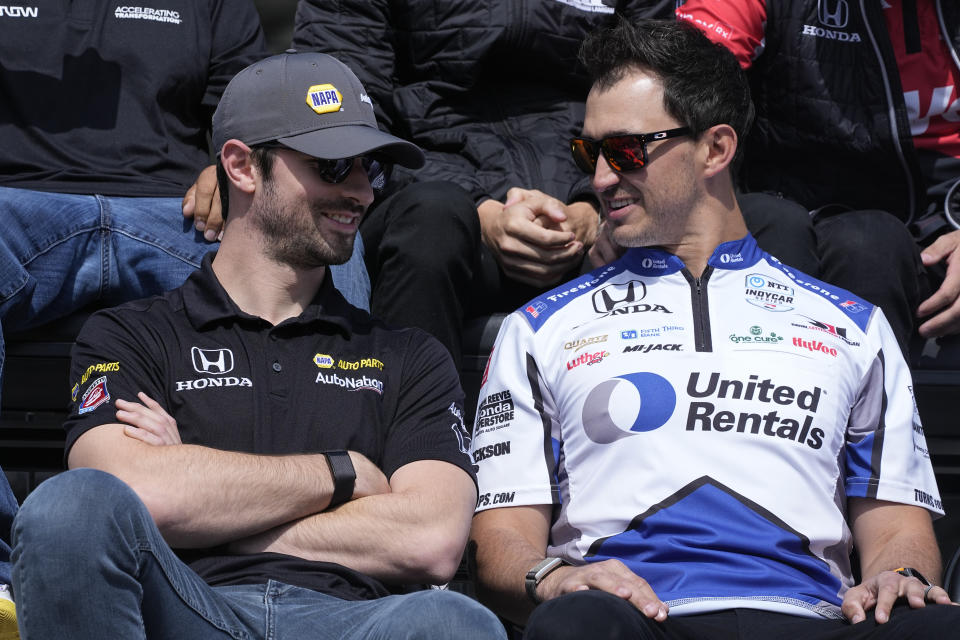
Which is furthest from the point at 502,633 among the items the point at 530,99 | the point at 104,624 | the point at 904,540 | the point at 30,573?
the point at 530,99

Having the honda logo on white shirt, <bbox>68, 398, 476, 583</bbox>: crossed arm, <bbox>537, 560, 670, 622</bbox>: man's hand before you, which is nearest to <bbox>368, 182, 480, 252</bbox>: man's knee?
the honda logo on white shirt

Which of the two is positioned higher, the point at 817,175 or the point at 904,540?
the point at 817,175

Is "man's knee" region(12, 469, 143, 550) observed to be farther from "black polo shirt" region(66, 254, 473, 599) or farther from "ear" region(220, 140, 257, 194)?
"ear" region(220, 140, 257, 194)

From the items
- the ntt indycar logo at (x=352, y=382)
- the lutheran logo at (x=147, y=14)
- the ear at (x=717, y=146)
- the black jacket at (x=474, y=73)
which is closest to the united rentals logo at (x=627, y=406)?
the ntt indycar logo at (x=352, y=382)

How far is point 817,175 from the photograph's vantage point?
356cm

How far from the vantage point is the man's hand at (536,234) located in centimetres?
306

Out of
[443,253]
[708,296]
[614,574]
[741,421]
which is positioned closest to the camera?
[614,574]

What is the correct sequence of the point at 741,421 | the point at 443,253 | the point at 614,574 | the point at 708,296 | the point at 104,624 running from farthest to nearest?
1. the point at 443,253
2. the point at 708,296
3. the point at 741,421
4. the point at 614,574
5. the point at 104,624

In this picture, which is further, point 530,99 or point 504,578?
point 530,99

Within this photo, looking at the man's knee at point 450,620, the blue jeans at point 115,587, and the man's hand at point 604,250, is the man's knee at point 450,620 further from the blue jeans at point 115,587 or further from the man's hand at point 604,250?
the man's hand at point 604,250

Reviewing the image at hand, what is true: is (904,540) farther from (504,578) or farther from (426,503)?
(426,503)

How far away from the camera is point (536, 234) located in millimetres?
3039

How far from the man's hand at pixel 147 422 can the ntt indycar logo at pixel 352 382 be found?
32cm

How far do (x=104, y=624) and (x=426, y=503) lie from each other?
672 millimetres
